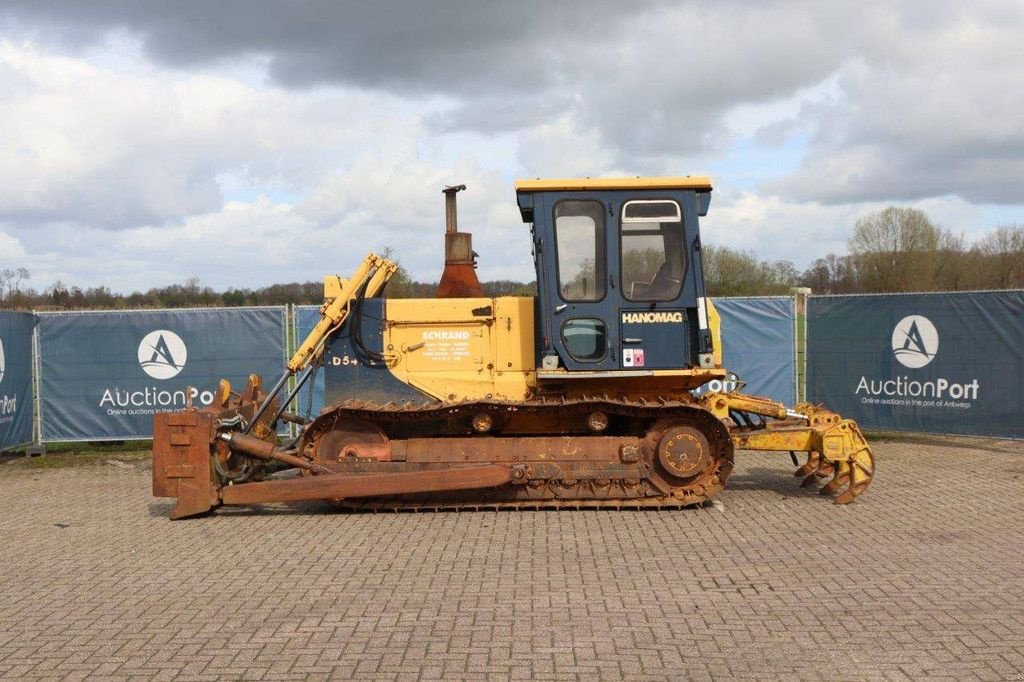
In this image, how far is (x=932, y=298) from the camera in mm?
13594

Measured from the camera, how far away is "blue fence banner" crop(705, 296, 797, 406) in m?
15.1

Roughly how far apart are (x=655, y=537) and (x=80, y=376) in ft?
32.1

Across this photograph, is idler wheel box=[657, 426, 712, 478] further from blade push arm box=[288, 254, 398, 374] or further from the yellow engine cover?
blade push arm box=[288, 254, 398, 374]

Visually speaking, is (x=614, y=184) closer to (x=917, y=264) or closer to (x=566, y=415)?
(x=566, y=415)

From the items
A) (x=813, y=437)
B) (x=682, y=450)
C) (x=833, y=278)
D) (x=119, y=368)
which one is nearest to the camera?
(x=682, y=450)

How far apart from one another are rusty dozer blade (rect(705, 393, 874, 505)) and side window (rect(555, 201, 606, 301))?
1692 mm

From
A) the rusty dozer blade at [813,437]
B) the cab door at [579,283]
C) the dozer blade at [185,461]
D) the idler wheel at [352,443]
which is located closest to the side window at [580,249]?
the cab door at [579,283]

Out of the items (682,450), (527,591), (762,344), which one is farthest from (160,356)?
(527,591)

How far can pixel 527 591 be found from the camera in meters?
6.80

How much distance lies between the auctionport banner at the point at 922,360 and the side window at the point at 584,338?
6.42 m

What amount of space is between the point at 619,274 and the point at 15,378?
367 inches

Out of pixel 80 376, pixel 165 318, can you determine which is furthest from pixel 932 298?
pixel 80 376

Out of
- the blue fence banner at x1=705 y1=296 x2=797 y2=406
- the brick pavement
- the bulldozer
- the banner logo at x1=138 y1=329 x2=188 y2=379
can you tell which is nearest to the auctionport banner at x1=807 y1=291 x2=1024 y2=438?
the blue fence banner at x1=705 y1=296 x2=797 y2=406

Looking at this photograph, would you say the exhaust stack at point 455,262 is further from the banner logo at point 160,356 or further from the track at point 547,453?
the banner logo at point 160,356
